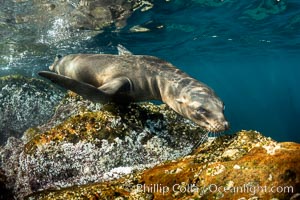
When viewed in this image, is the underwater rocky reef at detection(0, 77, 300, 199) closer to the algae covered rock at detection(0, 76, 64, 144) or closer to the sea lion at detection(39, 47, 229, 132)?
the sea lion at detection(39, 47, 229, 132)

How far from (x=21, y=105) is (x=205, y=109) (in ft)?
23.6

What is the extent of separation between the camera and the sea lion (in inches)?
175

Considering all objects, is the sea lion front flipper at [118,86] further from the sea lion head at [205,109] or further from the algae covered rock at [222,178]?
the algae covered rock at [222,178]

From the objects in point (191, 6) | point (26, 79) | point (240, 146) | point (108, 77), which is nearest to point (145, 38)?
point (191, 6)

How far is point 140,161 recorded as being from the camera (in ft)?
14.4

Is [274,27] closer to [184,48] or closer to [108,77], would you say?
[184,48]

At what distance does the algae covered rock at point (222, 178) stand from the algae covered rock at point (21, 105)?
6.65 m

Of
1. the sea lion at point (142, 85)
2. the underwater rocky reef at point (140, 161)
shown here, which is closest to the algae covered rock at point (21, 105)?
the sea lion at point (142, 85)

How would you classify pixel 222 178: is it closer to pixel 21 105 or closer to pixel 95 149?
pixel 95 149

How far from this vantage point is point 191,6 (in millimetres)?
15648

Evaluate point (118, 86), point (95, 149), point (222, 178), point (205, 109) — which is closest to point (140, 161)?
point (95, 149)

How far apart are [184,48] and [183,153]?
25334 mm

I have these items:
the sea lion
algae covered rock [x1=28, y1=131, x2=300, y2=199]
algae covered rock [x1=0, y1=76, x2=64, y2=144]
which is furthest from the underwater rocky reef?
algae covered rock [x1=0, y1=76, x2=64, y2=144]

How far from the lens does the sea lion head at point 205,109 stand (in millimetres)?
4144
